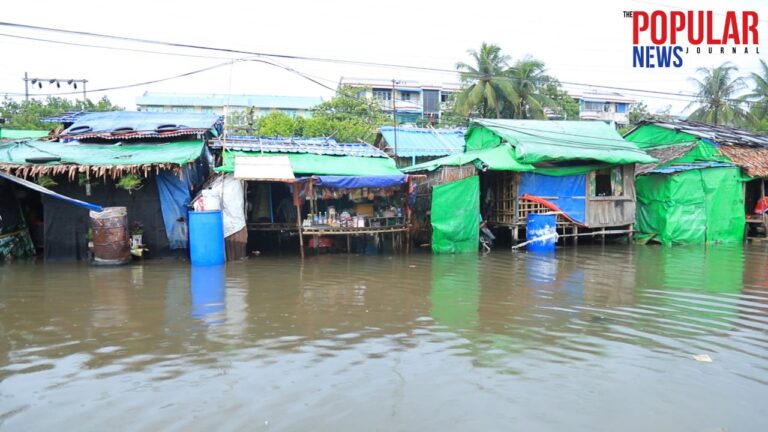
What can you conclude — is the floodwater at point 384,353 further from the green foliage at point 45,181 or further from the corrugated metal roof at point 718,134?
the corrugated metal roof at point 718,134

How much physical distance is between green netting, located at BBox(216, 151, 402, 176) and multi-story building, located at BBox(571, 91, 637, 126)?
38.7 m

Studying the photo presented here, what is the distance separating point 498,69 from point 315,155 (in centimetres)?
1876

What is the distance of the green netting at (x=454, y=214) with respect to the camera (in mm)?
13672

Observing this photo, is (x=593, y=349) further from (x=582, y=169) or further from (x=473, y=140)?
(x=473, y=140)

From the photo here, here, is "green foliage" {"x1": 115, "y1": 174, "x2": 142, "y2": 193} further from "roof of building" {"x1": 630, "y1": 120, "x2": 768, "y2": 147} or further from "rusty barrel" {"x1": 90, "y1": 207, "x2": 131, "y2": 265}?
"roof of building" {"x1": 630, "y1": 120, "x2": 768, "y2": 147}

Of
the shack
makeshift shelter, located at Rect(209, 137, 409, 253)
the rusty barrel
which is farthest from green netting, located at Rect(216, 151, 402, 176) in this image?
the rusty barrel

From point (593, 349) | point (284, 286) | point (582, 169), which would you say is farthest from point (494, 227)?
point (593, 349)

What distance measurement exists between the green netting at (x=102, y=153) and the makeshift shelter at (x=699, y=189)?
14.0 meters

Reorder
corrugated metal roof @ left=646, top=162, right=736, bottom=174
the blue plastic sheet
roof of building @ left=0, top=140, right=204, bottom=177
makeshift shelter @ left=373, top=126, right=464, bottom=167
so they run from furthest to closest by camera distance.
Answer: makeshift shelter @ left=373, top=126, right=464, bottom=167 → corrugated metal roof @ left=646, top=162, right=736, bottom=174 → the blue plastic sheet → roof of building @ left=0, top=140, right=204, bottom=177

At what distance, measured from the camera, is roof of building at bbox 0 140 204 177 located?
11742 mm

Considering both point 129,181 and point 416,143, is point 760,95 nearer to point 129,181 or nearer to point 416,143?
point 416,143

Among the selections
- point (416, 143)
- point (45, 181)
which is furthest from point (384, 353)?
point (416, 143)

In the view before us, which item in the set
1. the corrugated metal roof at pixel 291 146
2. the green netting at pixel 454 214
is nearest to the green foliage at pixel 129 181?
the corrugated metal roof at pixel 291 146

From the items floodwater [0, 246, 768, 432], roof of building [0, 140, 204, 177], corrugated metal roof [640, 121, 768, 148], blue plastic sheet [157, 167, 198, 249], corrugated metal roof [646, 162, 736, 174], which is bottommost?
floodwater [0, 246, 768, 432]
